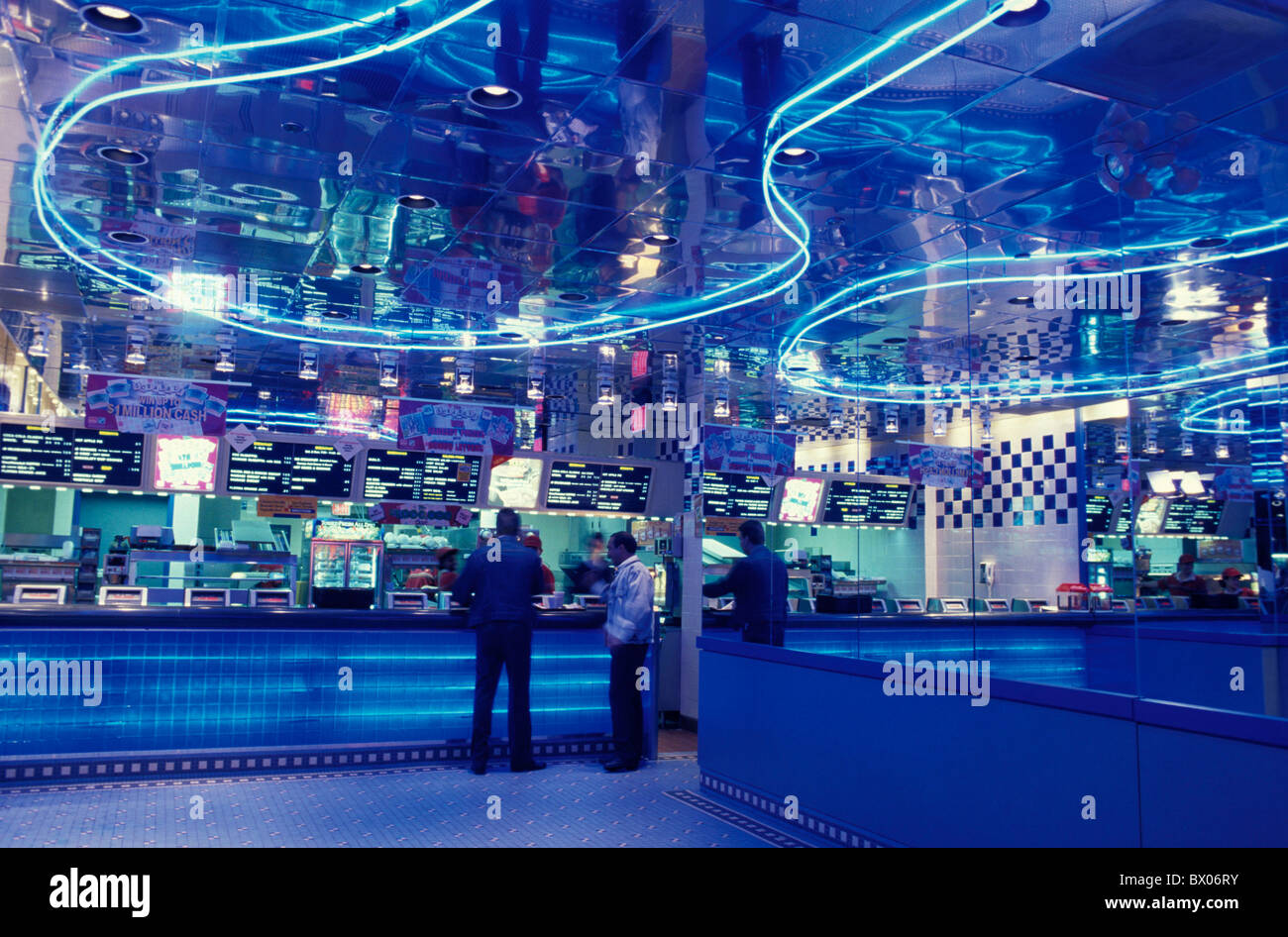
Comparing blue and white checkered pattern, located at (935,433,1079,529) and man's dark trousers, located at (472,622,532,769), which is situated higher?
blue and white checkered pattern, located at (935,433,1079,529)

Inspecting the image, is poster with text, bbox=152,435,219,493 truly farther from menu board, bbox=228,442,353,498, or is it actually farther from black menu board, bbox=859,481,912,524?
black menu board, bbox=859,481,912,524

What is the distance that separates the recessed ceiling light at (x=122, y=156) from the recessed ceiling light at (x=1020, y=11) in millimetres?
4594

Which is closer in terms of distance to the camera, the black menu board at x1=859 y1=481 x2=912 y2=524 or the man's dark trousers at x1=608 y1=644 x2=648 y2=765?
the man's dark trousers at x1=608 y1=644 x2=648 y2=765

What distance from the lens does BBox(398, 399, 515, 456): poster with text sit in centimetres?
926

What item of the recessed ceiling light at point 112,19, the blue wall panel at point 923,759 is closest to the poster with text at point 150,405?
the recessed ceiling light at point 112,19

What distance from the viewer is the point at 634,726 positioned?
6844mm

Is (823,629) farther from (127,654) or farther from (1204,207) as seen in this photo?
(127,654)

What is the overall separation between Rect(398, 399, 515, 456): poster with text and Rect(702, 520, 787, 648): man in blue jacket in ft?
10.9

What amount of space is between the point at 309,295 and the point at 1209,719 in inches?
299

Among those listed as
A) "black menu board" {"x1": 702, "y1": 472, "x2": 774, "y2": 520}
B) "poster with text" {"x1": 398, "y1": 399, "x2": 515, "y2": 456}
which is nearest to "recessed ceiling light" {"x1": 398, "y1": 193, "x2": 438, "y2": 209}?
"poster with text" {"x1": 398, "y1": 399, "x2": 515, "y2": 456}

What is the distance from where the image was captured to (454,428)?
30.6 ft

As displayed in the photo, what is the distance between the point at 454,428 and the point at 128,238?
3.24 metres

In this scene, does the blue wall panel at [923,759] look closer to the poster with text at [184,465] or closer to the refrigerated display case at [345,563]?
the poster with text at [184,465]

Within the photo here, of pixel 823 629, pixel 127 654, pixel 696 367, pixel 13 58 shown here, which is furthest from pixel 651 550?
pixel 13 58
